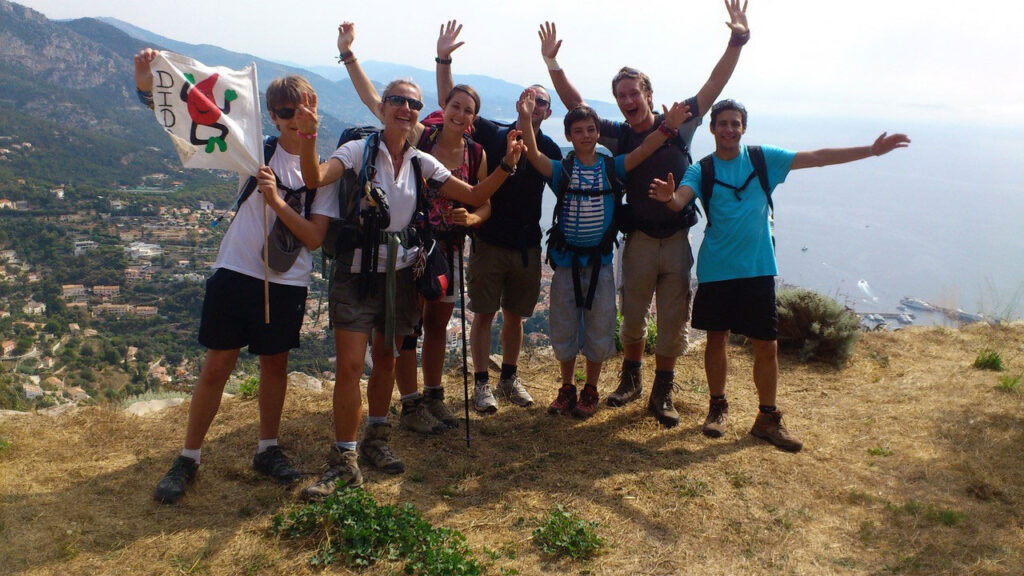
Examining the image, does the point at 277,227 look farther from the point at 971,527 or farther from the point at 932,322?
the point at 932,322

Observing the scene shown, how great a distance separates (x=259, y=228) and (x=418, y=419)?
Result: 2.15 metres

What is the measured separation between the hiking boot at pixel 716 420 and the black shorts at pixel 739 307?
2.49 feet

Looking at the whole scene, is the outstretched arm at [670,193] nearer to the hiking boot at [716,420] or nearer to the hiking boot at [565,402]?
the hiking boot at [716,420]

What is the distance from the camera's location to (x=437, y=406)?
545 centimetres

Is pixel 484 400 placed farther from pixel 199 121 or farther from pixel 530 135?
pixel 199 121

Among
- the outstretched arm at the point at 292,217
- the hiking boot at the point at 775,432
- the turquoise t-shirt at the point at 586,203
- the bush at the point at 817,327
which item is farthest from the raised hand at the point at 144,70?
the bush at the point at 817,327

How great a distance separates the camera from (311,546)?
3.55 meters

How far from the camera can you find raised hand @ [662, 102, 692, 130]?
4.72 m

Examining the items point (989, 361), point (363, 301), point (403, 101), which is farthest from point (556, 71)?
point (989, 361)

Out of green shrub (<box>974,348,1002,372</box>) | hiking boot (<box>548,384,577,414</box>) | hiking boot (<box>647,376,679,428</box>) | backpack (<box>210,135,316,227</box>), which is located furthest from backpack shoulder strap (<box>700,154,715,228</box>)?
green shrub (<box>974,348,1002,372</box>)

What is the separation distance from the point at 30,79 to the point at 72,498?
109042 mm

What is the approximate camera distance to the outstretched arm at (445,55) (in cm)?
534

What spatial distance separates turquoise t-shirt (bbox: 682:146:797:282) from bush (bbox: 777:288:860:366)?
121 inches

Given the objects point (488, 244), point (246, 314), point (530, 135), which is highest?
point (530, 135)
